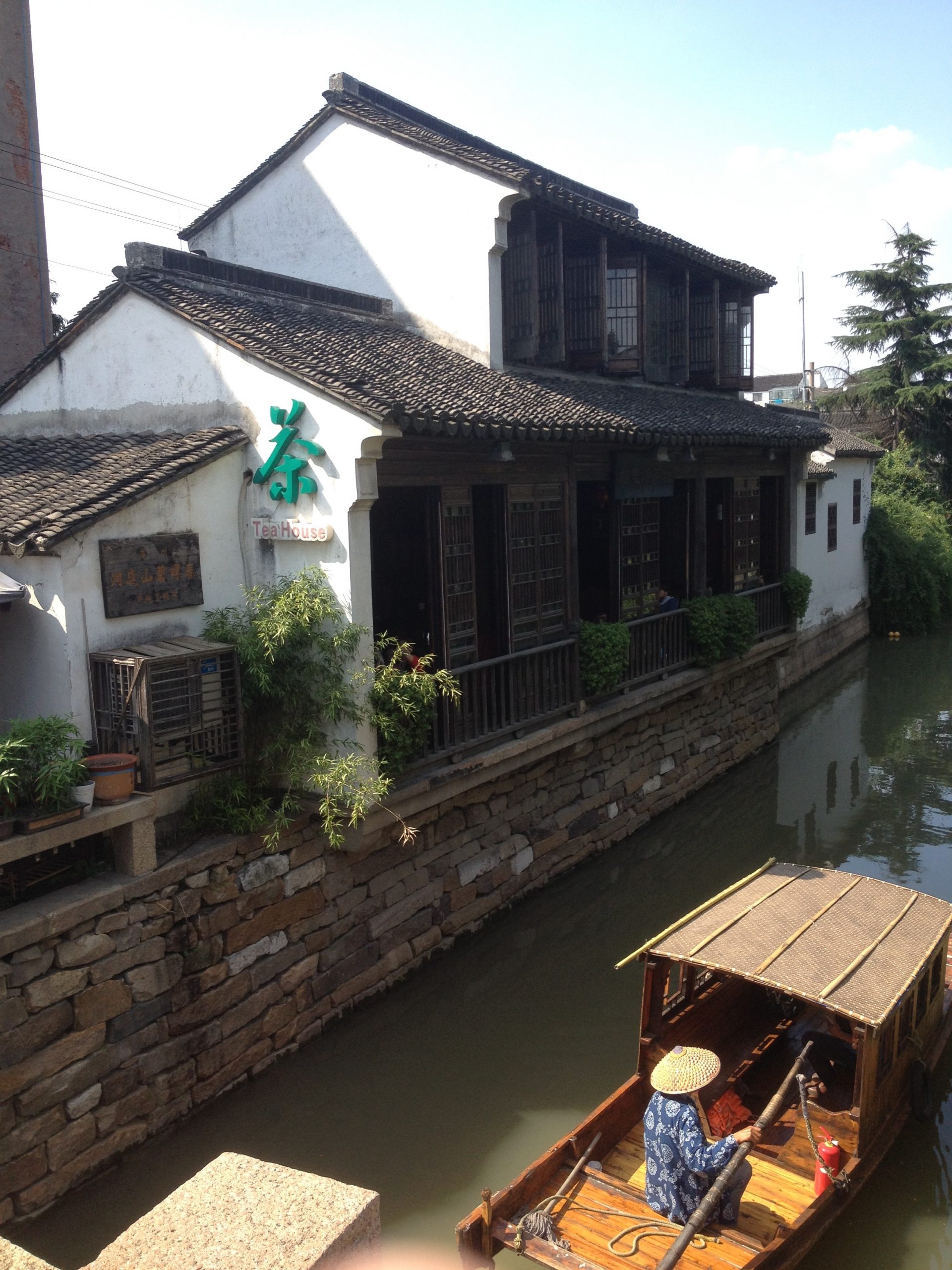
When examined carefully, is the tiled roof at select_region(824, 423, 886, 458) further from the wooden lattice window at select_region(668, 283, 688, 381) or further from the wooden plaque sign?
the wooden plaque sign

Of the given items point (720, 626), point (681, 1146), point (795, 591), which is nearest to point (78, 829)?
point (681, 1146)

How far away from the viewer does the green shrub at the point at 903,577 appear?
26922mm

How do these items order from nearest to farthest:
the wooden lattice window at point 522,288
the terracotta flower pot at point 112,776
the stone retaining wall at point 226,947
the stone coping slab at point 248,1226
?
1. the stone coping slab at point 248,1226
2. the stone retaining wall at point 226,947
3. the terracotta flower pot at point 112,776
4. the wooden lattice window at point 522,288

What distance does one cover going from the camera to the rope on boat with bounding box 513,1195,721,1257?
539 cm

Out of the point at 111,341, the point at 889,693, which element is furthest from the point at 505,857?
the point at 889,693

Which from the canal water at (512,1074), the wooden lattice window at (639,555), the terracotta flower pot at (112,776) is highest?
the wooden lattice window at (639,555)

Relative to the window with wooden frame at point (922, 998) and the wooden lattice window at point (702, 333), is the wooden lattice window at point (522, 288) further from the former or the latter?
the window with wooden frame at point (922, 998)

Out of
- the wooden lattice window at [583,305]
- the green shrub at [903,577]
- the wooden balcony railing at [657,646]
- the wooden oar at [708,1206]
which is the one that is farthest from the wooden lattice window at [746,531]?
the green shrub at [903,577]

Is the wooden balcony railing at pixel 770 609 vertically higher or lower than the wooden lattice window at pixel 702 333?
lower

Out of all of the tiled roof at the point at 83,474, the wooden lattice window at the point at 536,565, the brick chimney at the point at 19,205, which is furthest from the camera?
the brick chimney at the point at 19,205

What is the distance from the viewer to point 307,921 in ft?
26.7

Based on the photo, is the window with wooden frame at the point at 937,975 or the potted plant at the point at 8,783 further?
the window with wooden frame at the point at 937,975

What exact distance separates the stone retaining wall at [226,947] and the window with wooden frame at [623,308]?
5255 millimetres

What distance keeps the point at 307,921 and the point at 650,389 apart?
9667mm
